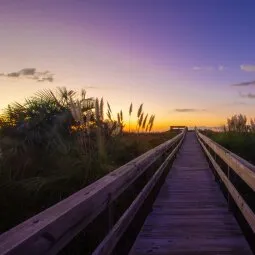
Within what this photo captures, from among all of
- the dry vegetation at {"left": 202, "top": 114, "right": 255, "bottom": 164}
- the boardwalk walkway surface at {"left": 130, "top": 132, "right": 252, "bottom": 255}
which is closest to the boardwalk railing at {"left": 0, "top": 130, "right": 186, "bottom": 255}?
the boardwalk walkway surface at {"left": 130, "top": 132, "right": 252, "bottom": 255}

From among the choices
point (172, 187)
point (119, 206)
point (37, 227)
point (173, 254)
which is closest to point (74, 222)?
point (37, 227)

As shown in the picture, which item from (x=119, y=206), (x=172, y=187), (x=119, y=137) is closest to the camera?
(x=119, y=206)

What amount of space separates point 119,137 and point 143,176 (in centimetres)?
449

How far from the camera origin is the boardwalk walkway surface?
448 centimetres

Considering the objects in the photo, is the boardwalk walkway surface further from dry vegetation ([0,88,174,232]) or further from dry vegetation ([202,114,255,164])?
dry vegetation ([202,114,255,164])

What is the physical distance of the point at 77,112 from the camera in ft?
31.3

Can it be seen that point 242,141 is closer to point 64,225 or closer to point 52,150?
point 52,150

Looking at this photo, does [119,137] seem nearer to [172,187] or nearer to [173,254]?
[172,187]

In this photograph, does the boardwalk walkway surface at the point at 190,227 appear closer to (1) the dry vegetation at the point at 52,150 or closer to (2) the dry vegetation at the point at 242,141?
(1) the dry vegetation at the point at 52,150

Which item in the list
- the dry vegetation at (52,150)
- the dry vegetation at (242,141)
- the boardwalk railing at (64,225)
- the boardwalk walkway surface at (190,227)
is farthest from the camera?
the dry vegetation at (242,141)

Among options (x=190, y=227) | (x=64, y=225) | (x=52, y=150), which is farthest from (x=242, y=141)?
(x=64, y=225)

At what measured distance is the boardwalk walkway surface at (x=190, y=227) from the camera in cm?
448

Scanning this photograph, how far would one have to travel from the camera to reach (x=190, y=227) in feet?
17.8

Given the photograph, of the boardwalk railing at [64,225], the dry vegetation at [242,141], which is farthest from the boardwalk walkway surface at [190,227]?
the dry vegetation at [242,141]
